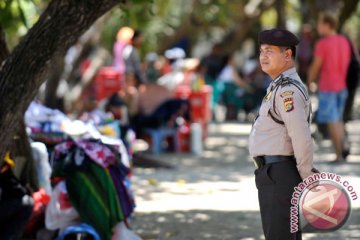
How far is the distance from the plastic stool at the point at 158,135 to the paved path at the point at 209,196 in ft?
0.65

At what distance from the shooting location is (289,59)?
5957 millimetres

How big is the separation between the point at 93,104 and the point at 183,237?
373 centimetres

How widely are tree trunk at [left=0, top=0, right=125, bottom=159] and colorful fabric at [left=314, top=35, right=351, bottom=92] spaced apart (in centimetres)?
571

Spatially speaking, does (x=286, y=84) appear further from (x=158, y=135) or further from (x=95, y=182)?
(x=158, y=135)

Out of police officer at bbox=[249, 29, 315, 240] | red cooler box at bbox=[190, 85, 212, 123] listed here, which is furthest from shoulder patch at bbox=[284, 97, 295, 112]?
red cooler box at bbox=[190, 85, 212, 123]

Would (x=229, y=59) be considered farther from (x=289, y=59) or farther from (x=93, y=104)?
(x=289, y=59)

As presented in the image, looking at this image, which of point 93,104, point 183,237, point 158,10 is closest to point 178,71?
point 158,10

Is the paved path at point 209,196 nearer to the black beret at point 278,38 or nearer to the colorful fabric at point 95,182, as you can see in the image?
the colorful fabric at point 95,182

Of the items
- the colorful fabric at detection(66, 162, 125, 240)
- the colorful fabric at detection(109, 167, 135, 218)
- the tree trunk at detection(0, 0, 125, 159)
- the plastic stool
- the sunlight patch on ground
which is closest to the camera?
the tree trunk at detection(0, 0, 125, 159)

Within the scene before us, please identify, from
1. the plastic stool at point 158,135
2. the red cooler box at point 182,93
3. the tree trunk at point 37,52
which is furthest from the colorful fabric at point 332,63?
the tree trunk at point 37,52

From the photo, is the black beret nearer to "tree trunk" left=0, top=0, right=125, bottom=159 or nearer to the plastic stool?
"tree trunk" left=0, top=0, right=125, bottom=159

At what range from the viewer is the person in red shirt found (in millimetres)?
12469

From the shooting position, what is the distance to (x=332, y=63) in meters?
12.6

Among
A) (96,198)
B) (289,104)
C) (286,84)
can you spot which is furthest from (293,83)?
(96,198)
